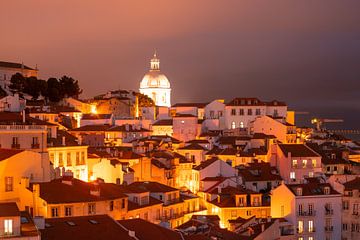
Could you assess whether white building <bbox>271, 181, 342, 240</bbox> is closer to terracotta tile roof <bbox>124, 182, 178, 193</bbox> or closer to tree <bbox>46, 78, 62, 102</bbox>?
terracotta tile roof <bbox>124, 182, 178, 193</bbox>

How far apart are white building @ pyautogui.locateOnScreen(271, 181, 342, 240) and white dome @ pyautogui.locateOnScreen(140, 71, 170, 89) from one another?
83.8 m

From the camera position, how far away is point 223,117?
102 meters

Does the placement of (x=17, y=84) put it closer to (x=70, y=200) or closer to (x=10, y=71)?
(x=10, y=71)

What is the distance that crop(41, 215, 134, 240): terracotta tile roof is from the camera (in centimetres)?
3244

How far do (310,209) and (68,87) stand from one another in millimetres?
56633

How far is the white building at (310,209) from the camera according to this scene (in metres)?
51.9

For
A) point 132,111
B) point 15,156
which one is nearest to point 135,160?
point 15,156

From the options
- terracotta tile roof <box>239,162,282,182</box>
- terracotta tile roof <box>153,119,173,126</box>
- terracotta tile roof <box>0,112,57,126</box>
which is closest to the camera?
terracotta tile roof <box>0,112,57,126</box>

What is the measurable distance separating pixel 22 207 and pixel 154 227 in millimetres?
8046

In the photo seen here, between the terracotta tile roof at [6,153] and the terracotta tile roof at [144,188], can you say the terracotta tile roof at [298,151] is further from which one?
the terracotta tile roof at [6,153]

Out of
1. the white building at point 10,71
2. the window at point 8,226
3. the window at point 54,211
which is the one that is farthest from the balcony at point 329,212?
the white building at point 10,71

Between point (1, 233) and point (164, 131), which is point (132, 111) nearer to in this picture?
point (164, 131)

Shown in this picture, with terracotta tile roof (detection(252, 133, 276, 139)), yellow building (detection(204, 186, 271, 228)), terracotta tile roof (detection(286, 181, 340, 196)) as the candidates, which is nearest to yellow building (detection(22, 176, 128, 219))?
yellow building (detection(204, 186, 271, 228))

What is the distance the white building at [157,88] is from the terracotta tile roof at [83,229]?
9941 cm
